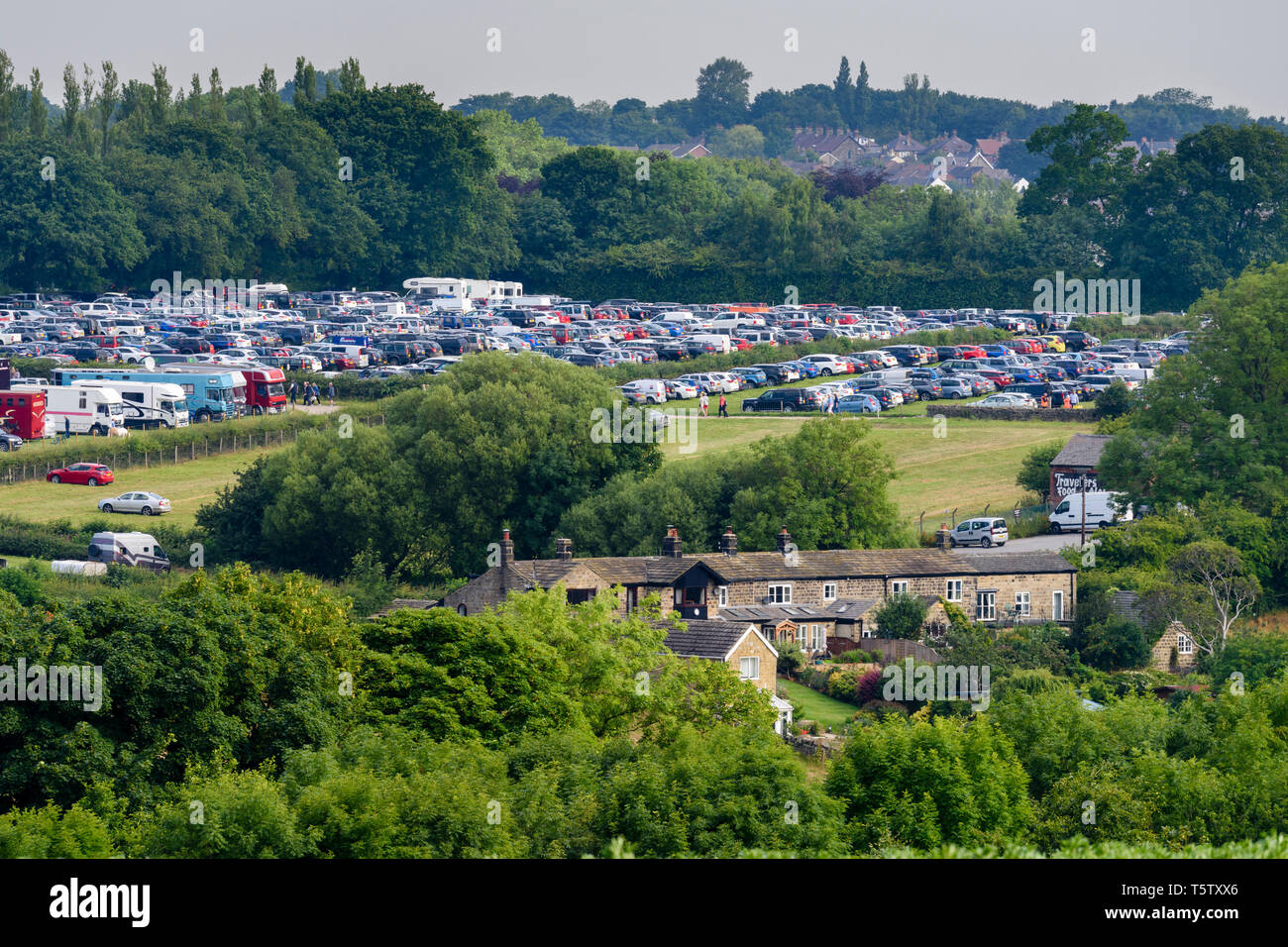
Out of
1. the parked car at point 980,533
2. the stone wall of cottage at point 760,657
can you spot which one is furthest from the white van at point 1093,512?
the stone wall of cottage at point 760,657

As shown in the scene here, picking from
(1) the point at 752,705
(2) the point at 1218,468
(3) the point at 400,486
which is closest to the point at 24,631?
(1) the point at 752,705

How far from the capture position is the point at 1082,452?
76312 millimetres

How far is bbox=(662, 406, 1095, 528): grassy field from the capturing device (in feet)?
245

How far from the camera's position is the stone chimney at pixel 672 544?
62.9 m

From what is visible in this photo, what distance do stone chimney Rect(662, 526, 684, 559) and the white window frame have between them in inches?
394

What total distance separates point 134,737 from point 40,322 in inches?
3790

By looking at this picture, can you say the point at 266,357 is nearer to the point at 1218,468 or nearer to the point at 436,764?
the point at 1218,468

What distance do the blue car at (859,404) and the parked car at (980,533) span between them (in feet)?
77.3

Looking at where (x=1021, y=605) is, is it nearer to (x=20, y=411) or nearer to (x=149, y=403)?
(x=149, y=403)

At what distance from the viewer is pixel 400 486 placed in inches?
2788

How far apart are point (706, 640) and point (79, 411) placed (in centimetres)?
4709

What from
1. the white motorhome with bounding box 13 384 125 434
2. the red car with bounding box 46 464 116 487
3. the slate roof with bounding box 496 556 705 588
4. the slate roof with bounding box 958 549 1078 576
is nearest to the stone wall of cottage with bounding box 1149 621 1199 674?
the slate roof with bounding box 958 549 1078 576

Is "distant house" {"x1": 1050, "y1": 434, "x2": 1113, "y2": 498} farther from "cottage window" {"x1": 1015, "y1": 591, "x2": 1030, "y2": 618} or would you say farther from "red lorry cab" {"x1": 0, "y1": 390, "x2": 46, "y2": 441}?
"red lorry cab" {"x1": 0, "y1": 390, "x2": 46, "y2": 441}

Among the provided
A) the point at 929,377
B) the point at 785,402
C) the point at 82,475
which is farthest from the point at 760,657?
the point at 929,377
